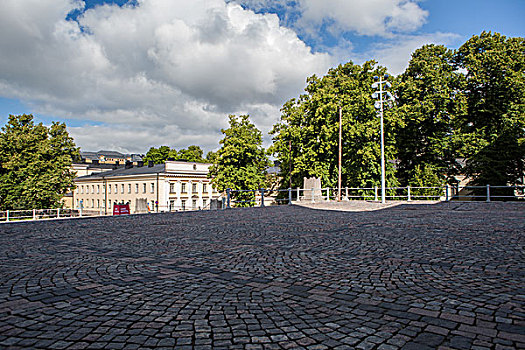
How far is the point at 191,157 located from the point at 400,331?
72.1m

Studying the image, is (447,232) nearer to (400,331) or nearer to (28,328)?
(400,331)

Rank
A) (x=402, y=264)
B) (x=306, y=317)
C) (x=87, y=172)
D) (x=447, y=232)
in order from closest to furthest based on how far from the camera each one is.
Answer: (x=306, y=317) → (x=402, y=264) → (x=447, y=232) → (x=87, y=172)

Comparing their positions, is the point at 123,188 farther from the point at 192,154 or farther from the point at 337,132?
the point at 337,132

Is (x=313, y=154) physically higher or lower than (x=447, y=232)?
higher

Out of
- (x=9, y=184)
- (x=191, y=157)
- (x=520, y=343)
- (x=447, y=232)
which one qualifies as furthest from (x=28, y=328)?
(x=191, y=157)

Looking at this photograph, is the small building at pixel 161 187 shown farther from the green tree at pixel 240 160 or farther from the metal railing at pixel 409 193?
the metal railing at pixel 409 193

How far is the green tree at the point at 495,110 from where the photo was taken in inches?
1138

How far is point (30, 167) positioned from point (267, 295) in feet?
129

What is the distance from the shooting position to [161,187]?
55438 mm

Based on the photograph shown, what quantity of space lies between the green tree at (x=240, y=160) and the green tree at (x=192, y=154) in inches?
1225

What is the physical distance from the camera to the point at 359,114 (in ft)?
109

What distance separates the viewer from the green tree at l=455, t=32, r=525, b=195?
1138 inches

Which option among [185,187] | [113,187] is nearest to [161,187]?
[185,187]

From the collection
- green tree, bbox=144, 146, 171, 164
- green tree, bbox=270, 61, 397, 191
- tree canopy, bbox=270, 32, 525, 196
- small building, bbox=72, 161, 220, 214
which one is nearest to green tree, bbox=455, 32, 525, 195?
tree canopy, bbox=270, 32, 525, 196
